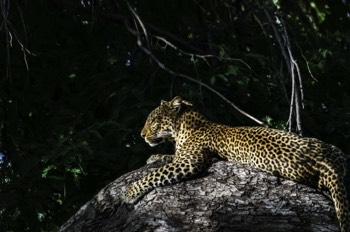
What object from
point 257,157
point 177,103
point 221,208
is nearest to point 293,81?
point 257,157

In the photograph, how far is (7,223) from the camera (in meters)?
11.1

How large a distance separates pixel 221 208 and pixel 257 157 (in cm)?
117

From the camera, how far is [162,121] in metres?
9.42

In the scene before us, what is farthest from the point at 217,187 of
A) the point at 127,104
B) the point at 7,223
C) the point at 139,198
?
the point at 7,223

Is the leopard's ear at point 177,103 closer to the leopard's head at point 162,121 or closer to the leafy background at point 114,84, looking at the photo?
the leopard's head at point 162,121

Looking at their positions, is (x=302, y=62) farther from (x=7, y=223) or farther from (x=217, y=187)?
(x=217, y=187)

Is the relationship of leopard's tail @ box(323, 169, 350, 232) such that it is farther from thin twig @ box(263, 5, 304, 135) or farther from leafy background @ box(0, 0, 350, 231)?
leafy background @ box(0, 0, 350, 231)

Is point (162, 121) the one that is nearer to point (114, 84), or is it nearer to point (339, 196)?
point (114, 84)

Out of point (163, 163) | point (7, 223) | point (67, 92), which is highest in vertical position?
point (67, 92)

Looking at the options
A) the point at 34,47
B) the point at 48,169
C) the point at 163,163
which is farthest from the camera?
the point at 34,47

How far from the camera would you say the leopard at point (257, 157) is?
7148mm

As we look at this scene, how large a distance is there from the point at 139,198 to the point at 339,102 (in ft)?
17.9

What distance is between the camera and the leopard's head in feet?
30.8

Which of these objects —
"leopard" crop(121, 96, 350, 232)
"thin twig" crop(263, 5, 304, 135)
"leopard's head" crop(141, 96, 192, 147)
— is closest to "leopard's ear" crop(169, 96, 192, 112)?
"leopard's head" crop(141, 96, 192, 147)
